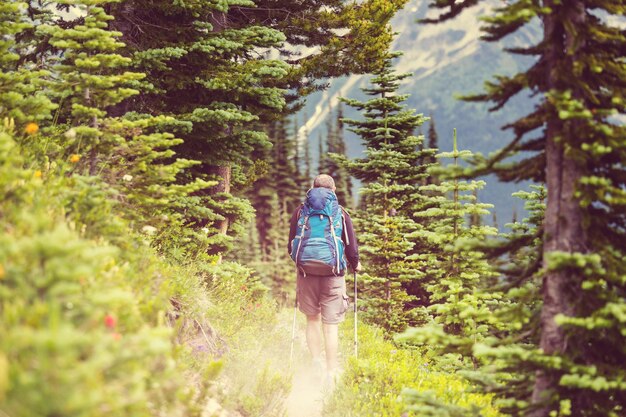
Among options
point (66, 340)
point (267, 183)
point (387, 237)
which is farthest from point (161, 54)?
point (267, 183)

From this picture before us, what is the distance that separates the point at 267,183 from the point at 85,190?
4065 cm

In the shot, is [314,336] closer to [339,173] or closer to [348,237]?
[348,237]

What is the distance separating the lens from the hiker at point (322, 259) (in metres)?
6.88

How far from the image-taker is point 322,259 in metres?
6.81

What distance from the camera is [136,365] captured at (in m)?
2.65

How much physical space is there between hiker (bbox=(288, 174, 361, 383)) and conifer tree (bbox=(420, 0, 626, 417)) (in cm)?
328

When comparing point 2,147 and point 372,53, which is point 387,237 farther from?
point 2,147

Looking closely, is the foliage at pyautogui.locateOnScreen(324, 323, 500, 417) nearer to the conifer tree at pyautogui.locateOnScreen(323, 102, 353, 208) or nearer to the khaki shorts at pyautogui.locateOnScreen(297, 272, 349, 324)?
the khaki shorts at pyautogui.locateOnScreen(297, 272, 349, 324)

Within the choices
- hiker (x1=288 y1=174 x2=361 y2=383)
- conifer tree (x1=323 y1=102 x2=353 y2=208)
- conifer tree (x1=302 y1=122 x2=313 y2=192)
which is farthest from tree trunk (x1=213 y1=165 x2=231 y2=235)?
conifer tree (x1=302 y1=122 x2=313 y2=192)

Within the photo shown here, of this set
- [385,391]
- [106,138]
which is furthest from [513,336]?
[106,138]

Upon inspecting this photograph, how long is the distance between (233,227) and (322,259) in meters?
3.66

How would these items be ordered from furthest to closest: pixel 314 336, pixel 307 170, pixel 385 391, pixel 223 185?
pixel 307 170
pixel 223 185
pixel 314 336
pixel 385 391

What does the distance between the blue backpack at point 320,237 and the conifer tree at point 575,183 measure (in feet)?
10.7

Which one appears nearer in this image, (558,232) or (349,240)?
(558,232)
